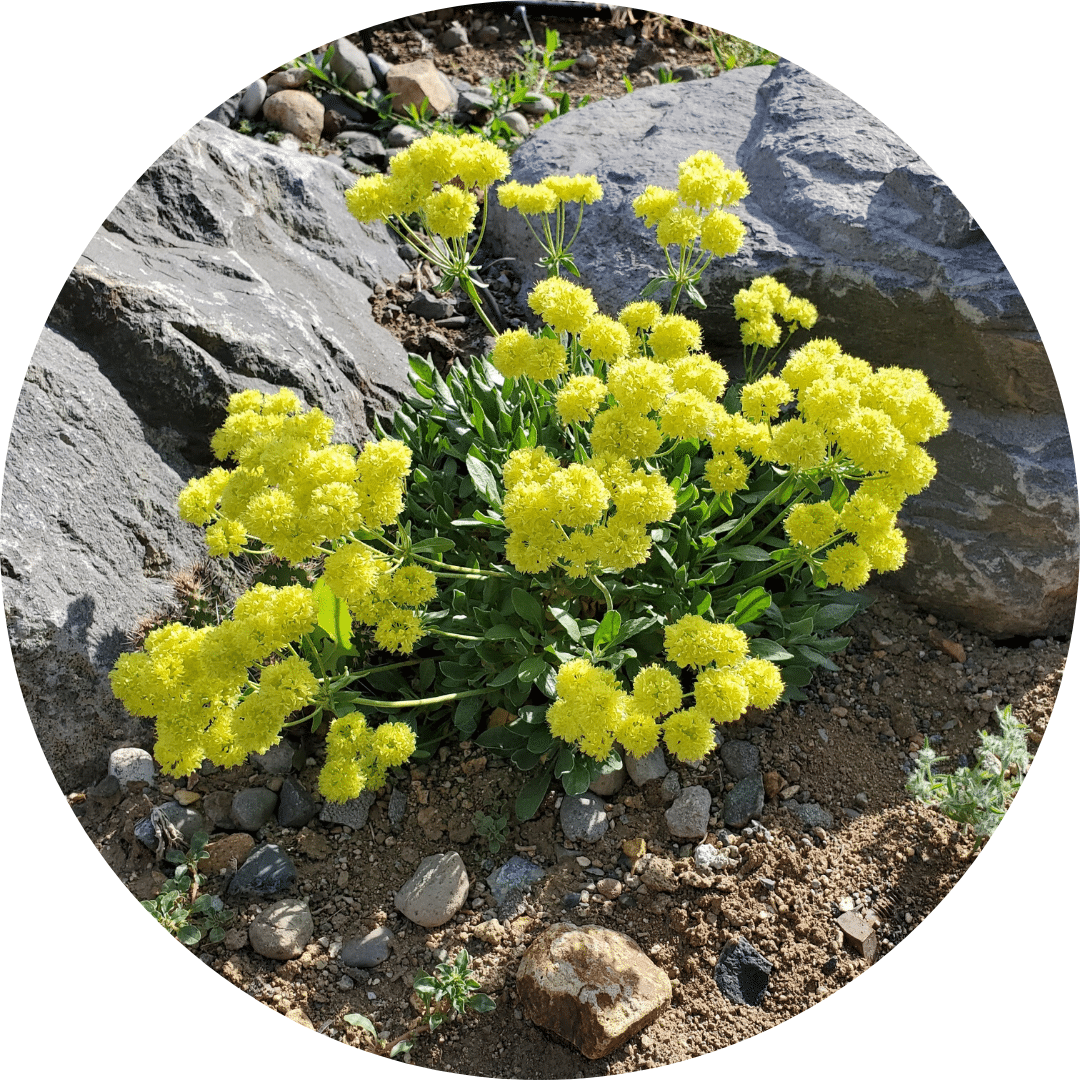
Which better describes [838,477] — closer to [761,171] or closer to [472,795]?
[472,795]

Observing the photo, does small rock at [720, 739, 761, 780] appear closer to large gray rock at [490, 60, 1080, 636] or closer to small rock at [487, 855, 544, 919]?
small rock at [487, 855, 544, 919]

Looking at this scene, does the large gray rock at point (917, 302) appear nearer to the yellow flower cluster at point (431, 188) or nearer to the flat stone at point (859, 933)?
the yellow flower cluster at point (431, 188)

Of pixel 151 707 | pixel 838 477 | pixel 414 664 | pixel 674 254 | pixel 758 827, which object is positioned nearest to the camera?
pixel 151 707

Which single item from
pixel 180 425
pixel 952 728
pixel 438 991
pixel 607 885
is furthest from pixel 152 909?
pixel 952 728

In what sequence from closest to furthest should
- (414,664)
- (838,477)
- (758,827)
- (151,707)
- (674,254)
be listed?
(151,707) < (838,477) < (758,827) < (414,664) < (674,254)

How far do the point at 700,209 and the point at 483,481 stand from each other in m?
1.52

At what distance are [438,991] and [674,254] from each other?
398 cm

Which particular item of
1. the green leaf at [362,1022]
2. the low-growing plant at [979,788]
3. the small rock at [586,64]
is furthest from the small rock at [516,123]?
the green leaf at [362,1022]

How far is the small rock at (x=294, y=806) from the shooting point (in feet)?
13.6

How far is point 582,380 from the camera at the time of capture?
11.9ft

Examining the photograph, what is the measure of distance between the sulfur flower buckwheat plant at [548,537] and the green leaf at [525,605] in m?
0.01

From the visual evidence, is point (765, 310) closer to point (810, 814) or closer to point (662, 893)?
point (810, 814)

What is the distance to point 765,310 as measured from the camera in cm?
435

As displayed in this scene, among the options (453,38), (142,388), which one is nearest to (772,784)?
(142,388)
